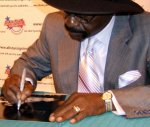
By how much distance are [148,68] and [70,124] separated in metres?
0.56

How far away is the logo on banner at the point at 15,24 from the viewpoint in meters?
2.70

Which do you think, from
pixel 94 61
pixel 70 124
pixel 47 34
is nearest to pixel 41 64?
pixel 47 34

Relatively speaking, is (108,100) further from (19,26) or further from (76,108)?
(19,26)

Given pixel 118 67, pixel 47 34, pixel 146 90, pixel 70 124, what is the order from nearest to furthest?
pixel 70 124 → pixel 146 90 → pixel 118 67 → pixel 47 34

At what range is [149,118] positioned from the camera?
1160 millimetres

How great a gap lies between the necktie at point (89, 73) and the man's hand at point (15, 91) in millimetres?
245

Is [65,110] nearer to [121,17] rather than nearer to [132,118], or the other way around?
[132,118]

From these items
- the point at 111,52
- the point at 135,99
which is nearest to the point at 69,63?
the point at 111,52

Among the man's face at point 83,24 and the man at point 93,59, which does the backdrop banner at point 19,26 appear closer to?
the man at point 93,59

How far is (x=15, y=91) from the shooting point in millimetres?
1384

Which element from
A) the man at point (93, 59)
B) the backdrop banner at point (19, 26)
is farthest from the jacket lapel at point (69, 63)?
the backdrop banner at point (19, 26)

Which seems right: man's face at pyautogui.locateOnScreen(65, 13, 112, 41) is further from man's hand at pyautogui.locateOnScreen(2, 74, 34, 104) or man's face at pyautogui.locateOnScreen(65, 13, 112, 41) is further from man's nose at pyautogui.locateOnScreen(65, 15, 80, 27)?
man's hand at pyautogui.locateOnScreen(2, 74, 34, 104)

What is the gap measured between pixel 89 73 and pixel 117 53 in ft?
0.52

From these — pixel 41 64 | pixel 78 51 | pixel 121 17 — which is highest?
pixel 121 17
